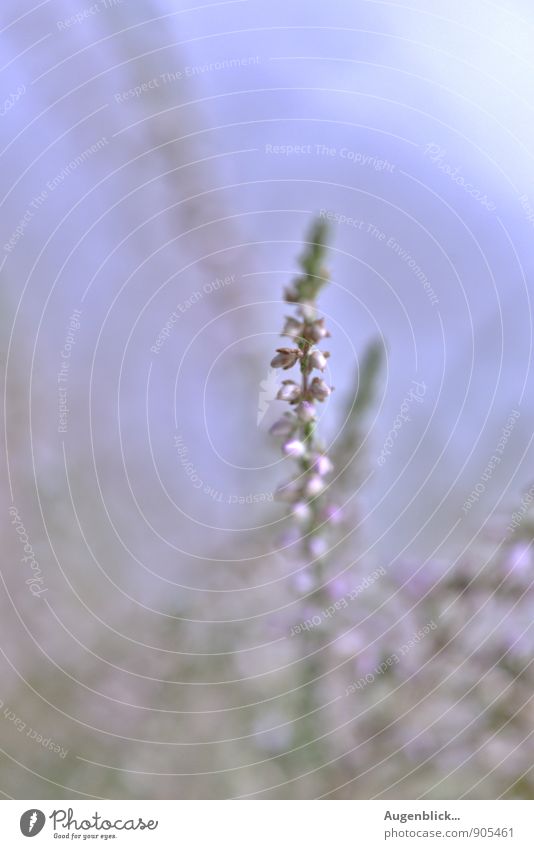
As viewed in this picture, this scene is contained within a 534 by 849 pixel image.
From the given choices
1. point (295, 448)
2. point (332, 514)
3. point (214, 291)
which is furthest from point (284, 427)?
point (214, 291)

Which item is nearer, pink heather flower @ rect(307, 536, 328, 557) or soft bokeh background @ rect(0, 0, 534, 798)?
pink heather flower @ rect(307, 536, 328, 557)

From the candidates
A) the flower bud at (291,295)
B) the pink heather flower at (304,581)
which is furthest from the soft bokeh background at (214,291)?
the flower bud at (291,295)

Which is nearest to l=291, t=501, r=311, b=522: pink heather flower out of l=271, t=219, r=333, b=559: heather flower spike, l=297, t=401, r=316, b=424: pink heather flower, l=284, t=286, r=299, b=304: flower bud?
l=271, t=219, r=333, b=559: heather flower spike

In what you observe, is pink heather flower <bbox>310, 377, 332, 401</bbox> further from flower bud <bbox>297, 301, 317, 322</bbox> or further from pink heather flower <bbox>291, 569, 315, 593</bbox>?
pink heather flower <bbox>291, 569, 315, 593</bbox>

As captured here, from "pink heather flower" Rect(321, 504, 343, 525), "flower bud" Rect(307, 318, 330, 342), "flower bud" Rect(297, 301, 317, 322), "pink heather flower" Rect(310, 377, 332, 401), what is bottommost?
"pink heather flower" Rect(321, 504, 343, 525)
